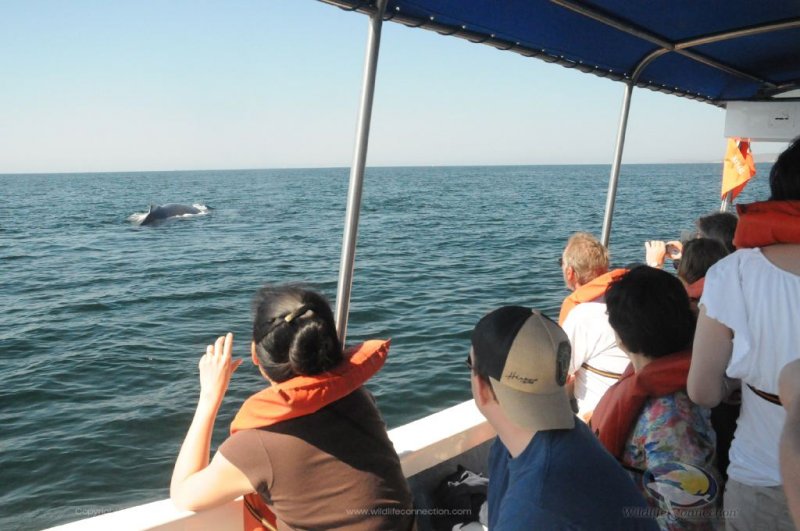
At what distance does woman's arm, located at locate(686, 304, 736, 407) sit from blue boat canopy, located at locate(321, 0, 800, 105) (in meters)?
1.74

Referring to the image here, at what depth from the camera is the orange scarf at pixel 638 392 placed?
1.83m

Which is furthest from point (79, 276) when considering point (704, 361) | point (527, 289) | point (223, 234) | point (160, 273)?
point (704, 361)

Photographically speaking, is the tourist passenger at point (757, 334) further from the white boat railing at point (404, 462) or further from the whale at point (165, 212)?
the whale at point (165, 212)

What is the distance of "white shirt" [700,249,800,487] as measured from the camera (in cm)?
157

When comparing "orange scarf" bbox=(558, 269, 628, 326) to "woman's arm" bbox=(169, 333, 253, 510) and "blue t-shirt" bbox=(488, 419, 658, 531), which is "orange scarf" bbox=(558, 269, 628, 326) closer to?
"woman's arm" bbox=(169, 333, 253, 510)

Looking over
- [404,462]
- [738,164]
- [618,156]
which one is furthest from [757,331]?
[738,164]

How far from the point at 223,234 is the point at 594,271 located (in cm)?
2818

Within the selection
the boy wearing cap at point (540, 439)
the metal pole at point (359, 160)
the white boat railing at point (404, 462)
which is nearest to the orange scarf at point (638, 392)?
the boy wearing cap at point (540, 439)

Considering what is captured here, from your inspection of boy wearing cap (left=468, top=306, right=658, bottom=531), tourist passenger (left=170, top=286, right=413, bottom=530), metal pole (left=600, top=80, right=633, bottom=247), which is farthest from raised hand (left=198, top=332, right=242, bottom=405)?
metal pole (left=600, top=80, right=633, bottom=247)

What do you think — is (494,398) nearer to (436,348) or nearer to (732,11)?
(732,11)

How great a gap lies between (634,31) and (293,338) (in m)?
2.73

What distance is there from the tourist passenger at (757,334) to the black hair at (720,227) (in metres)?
1.78

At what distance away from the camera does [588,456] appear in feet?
3.91

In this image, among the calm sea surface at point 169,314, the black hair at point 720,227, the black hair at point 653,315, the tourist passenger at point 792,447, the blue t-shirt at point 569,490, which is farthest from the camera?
the calm sea surface at point 169,314
